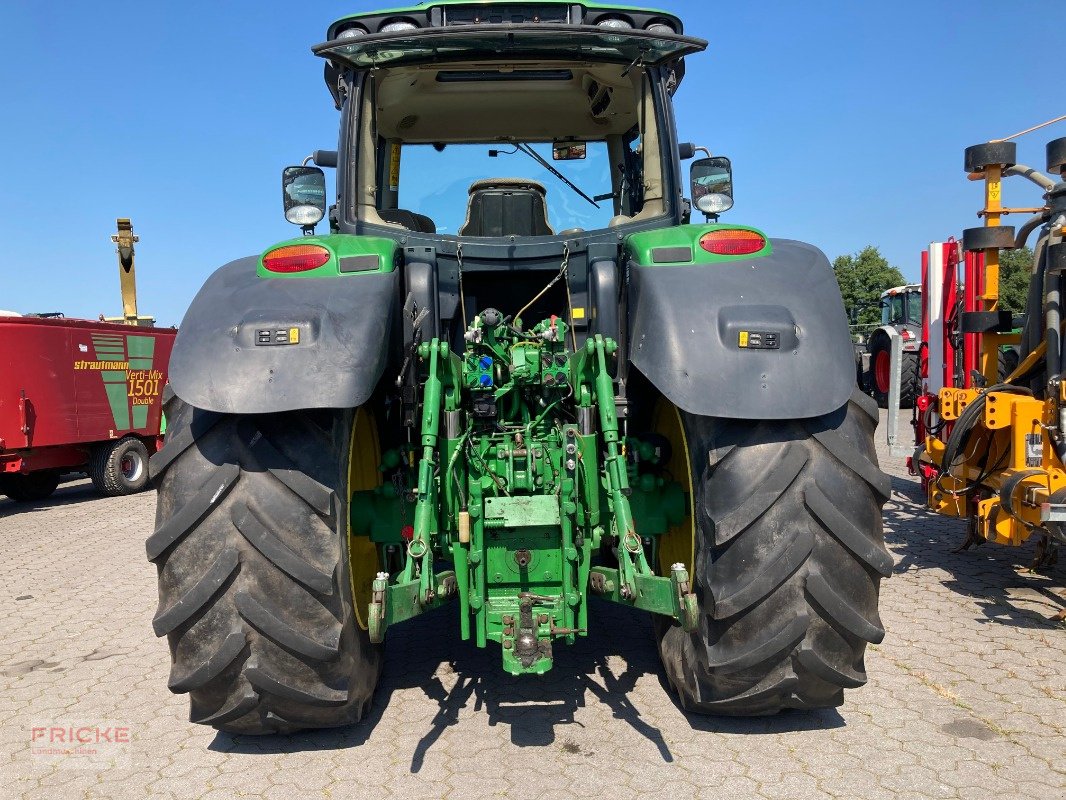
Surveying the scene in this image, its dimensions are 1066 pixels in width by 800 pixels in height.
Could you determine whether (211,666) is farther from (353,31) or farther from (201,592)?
(353,31)

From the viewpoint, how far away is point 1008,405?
15.6ft

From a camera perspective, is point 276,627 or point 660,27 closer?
point 276,627

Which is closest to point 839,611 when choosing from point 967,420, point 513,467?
point 513,467

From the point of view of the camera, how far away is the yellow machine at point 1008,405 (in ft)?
14.5

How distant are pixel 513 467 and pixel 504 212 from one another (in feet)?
5.11

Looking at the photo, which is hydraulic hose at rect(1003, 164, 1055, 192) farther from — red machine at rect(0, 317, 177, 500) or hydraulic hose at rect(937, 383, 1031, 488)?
red machine at rect(0, 317, 177, 500)

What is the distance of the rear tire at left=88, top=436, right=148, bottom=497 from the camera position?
34.6ft

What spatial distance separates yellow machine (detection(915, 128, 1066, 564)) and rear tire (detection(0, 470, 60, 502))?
33.8ft

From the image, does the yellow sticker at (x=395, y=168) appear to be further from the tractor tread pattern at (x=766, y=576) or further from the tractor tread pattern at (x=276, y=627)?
the tractor tread pattern at (x=766, y=576)

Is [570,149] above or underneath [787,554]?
above

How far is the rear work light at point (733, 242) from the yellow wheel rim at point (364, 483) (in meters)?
1.44

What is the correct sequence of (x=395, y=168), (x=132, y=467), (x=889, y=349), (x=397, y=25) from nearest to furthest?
(x=397, y=25)
(x=395, y=168)
(x=889, y=349)
(x=132, y=467)

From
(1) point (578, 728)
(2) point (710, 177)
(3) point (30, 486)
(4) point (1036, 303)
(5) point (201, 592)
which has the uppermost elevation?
(2) point (710, 177)

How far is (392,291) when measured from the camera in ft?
9.99
